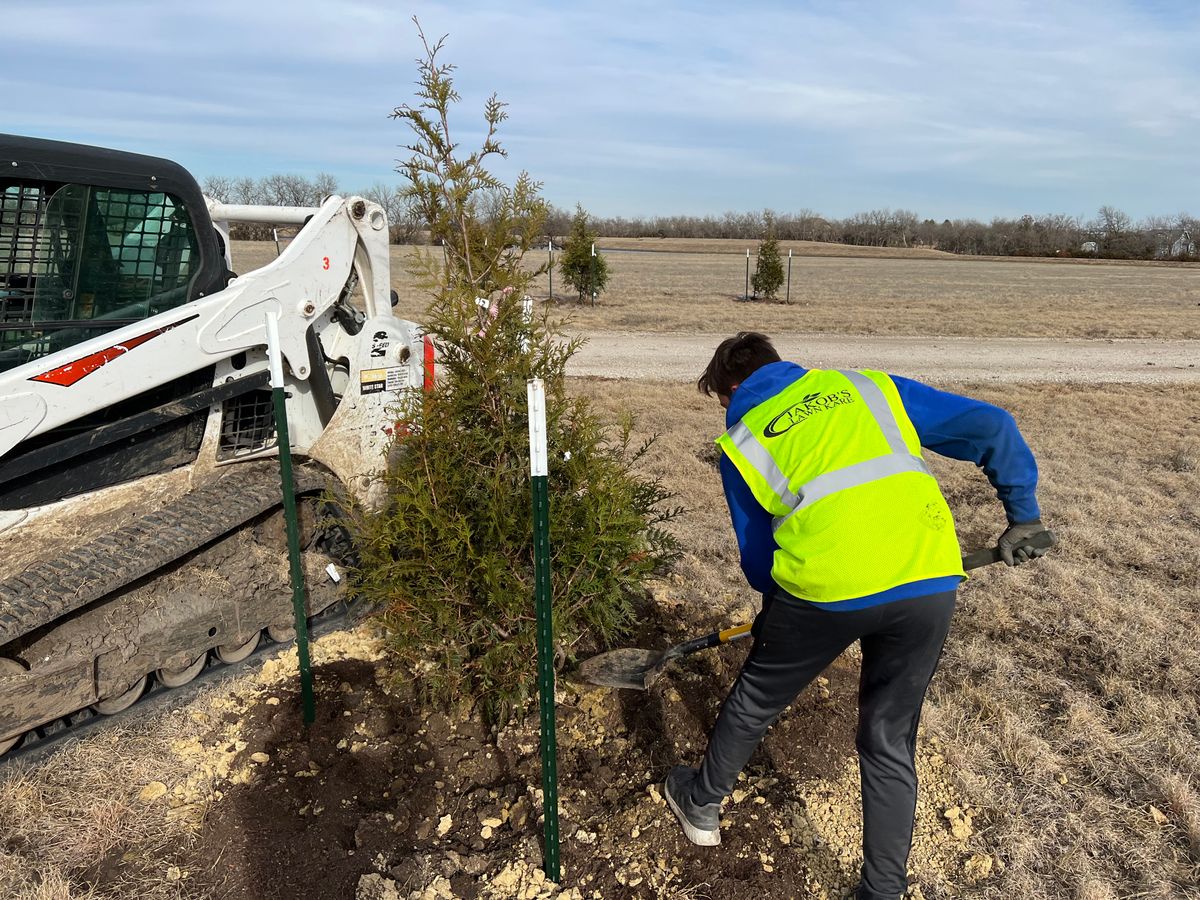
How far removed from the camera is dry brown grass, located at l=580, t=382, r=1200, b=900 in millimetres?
3205

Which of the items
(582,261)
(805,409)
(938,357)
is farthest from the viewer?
(582,261)

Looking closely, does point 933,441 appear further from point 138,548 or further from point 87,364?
point 87,364

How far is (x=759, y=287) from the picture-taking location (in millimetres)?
26250

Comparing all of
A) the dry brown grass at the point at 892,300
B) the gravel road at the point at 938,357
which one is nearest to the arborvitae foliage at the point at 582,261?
the dry brown grass at the point at 892,300

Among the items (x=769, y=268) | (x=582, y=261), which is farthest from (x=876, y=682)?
(x=769, y=268)

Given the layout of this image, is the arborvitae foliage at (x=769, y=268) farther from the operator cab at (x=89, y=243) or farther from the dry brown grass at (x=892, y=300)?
the operator cab at (x=89, y=243)

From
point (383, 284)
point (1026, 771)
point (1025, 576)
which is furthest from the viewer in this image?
point (1025, 576)

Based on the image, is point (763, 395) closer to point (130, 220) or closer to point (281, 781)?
point (281, 781)

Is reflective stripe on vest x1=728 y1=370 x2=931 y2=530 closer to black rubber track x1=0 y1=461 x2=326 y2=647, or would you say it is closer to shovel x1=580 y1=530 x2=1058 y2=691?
shovel x1=580 y1=530 x2=1058 y2=691

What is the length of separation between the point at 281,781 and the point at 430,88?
2834 millimetres

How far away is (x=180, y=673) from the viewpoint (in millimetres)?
4008

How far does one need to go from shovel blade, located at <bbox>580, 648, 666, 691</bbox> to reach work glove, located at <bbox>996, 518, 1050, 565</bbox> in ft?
5.30

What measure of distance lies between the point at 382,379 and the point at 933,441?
121 inches

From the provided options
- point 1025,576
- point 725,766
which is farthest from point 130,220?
point 1025,576
